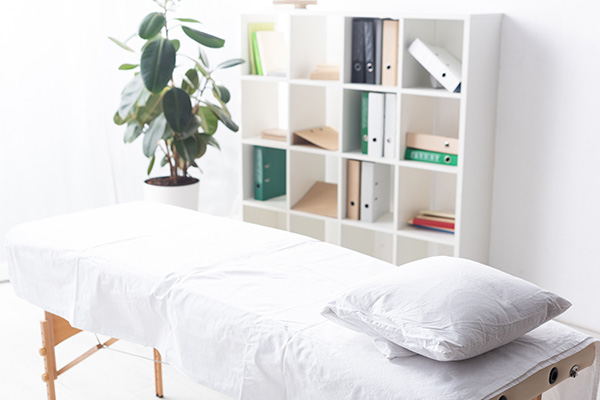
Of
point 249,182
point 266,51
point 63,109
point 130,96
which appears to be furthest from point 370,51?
point 63,109

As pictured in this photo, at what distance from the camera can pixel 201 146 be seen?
3.44 m

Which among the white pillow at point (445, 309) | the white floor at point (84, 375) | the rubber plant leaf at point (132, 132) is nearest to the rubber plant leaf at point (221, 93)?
the rubber plant leaf at point (132, 132)

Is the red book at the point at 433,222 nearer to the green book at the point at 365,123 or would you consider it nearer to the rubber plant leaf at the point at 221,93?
the green book at the point at 365,123

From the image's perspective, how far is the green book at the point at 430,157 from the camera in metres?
3.02

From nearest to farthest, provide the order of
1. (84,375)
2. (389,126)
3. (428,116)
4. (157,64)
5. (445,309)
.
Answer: (445,309) < (84,375) < (157,64) < (389,126) < (428,116)

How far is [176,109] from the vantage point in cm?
317

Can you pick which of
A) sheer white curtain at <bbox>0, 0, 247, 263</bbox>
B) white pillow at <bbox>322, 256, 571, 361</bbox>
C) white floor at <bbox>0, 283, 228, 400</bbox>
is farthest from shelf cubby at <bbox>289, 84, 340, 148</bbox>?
white pillow at <bbox>322, 256, 571, 361</bbox>

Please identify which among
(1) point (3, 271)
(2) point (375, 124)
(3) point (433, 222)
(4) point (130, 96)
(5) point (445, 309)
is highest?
(4) point (130, 96)

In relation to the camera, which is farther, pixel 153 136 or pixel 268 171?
pixel 268 171

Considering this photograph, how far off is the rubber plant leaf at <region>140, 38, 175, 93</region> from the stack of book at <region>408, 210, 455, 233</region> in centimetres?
127

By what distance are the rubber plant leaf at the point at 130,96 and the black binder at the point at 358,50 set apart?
0.98m

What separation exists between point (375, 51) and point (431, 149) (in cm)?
52

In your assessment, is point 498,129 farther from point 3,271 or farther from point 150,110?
point 3,271

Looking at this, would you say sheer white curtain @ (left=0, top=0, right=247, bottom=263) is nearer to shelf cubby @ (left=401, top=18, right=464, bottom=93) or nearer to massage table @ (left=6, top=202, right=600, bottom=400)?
massage table @ (left=6, top=202, right=600, bottom=400)
